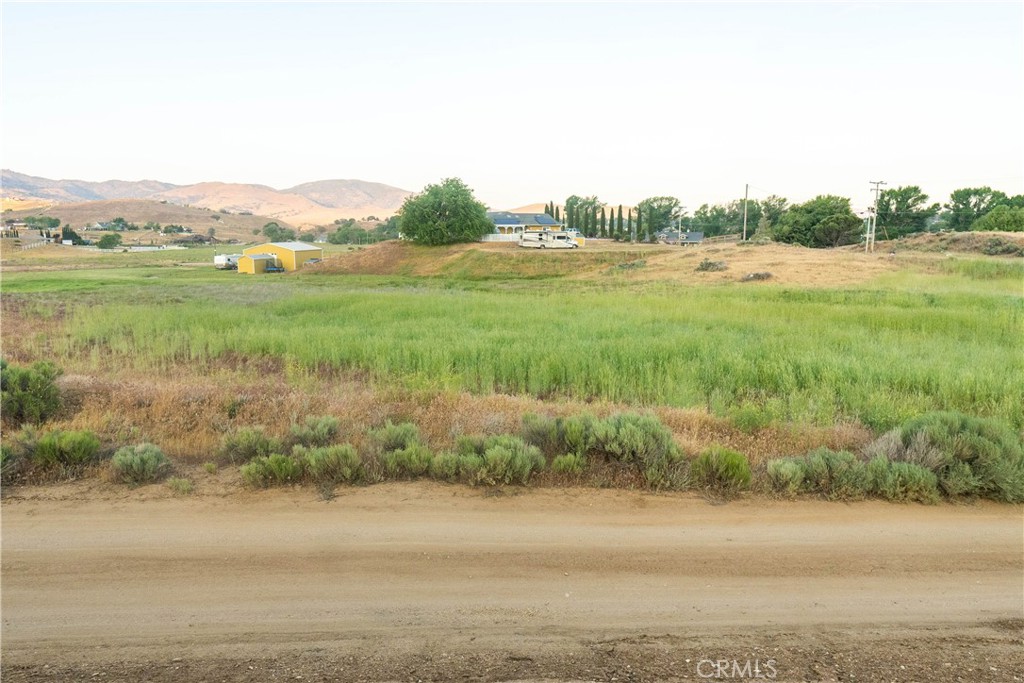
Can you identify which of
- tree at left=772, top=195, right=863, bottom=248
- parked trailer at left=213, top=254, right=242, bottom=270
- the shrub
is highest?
tree at left=772, top=195, right=863, bottom=248

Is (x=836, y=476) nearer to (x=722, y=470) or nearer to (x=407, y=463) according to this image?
(x=722, y=470)

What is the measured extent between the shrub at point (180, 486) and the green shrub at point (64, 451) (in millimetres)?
1201

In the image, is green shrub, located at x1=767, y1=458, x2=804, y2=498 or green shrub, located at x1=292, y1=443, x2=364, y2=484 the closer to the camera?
green shrub, located at x1=767, y1=458, x2=804, y2=498

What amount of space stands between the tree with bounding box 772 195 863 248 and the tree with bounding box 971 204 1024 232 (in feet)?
48.2

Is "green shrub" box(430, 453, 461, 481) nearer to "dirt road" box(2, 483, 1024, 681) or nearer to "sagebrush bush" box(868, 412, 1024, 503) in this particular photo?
"dirt road" box(2, 483, 1024, 681)

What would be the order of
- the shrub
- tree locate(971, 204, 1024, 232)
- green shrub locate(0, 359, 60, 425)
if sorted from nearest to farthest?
the shrub < green shrub locate(0, 359, 60, 425) < tree locate(971, 204, 1024, 232)

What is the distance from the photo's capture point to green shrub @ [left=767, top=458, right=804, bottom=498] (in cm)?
562

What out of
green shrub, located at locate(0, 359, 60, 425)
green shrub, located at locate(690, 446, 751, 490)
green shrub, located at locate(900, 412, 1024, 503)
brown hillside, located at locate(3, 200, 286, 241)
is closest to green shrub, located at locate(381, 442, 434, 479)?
green shrub, located at locate(690, 446, 751, 490)

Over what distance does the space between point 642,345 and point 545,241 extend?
162ft

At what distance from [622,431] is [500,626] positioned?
2.77 m

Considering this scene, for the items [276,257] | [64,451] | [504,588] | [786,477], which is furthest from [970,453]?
[276,257]

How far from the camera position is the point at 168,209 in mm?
185375

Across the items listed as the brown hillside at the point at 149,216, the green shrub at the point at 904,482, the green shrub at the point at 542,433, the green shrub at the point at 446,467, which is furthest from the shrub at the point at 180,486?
the brown hillside at the point at 149,216

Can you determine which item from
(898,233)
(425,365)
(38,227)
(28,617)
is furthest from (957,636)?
(38,227)
